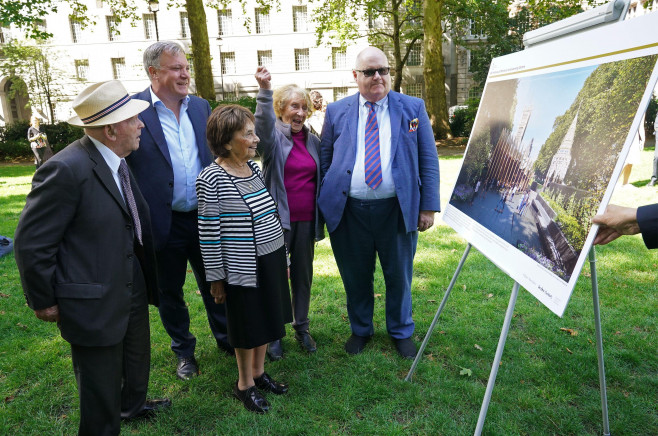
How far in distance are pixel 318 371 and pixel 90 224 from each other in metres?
2.04

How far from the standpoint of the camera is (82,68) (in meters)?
36.2

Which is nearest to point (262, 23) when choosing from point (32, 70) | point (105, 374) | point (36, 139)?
point (32, 70)

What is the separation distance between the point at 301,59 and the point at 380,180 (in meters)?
→ 33.9

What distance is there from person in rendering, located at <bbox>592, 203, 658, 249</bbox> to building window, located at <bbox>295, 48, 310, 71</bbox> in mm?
35208

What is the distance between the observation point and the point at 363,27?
3394 cm

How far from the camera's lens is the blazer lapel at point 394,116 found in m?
3.39

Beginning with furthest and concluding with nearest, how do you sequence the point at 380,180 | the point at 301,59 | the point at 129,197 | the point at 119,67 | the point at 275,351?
the point at 119,67, the point at 301,59, the point at 275,351, the point at 380,180, the point at 129,197

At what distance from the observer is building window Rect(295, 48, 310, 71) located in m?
34.8

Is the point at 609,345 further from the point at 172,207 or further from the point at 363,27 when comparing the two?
the point at 363,27

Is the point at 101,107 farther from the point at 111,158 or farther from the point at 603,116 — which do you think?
the point at 603,116

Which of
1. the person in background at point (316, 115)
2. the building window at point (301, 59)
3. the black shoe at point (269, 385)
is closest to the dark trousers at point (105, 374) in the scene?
the black shoe at point (269, 385)

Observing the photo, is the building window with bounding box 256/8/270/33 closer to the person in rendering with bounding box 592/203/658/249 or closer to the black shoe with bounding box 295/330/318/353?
the black shoe with bounding box 295/330/318/353

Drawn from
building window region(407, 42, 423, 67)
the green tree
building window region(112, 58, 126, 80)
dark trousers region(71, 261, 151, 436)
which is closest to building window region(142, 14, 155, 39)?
building window region(112, 58, 126, 80)

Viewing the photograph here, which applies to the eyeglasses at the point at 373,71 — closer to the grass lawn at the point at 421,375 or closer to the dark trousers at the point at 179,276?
the dark trousers at the point at 179,276
